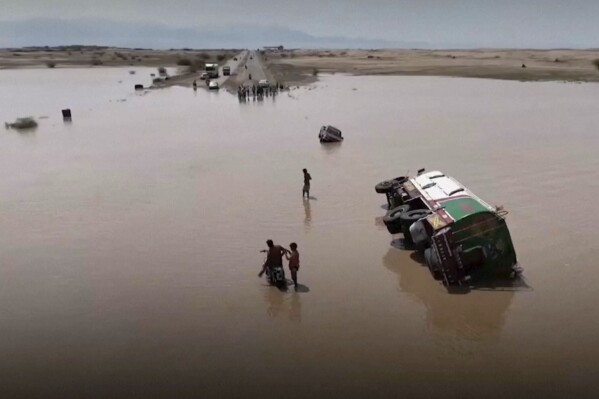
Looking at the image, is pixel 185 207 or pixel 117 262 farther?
pixel 185 207

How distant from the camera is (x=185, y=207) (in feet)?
60.1

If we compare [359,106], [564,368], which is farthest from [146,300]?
[359,106]

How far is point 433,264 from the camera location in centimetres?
1249

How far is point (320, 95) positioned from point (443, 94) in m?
13.6

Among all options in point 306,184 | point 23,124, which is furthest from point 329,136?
point 23,124

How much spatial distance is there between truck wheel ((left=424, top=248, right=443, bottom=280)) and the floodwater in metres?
0.44

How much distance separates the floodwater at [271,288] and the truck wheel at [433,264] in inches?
Answer: 17.5

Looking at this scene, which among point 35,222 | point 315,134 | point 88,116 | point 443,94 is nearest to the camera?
point 35,222

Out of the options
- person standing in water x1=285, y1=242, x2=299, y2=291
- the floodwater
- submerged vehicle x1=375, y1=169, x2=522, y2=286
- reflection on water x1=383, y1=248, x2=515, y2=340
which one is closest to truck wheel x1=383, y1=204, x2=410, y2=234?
the floodwater

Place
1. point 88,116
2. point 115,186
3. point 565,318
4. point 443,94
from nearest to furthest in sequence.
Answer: point 565,318 < point 115,186 < point 88,116 < point 443,94

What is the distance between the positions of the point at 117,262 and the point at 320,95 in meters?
47.3

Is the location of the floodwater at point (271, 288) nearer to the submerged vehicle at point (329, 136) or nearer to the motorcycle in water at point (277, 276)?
the motorcycle in water at point (277, 276)

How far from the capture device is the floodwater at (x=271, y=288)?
9047mm

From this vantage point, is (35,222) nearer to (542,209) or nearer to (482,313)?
(482,313)
